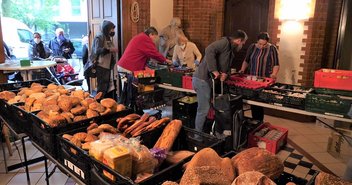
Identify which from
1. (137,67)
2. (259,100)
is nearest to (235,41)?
(259,100)

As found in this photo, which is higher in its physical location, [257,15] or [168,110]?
[257,15]

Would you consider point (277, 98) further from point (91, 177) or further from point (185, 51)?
point (185, 51)

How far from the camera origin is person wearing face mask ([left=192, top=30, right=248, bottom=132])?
133 inches

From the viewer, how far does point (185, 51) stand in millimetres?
5293

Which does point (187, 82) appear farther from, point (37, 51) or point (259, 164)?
point (37, 51)

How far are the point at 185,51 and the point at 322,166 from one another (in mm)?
3028

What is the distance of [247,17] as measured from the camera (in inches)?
217

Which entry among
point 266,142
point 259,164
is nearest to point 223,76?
point 266,142

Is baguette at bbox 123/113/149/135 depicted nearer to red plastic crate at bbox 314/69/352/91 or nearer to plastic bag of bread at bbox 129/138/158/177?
plastic bag of bread at bbox 129/138/158/177

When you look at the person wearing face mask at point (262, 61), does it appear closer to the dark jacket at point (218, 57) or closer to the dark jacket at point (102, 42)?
the dark jacket at point (218, 57)

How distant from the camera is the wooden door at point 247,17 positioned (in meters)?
5.34

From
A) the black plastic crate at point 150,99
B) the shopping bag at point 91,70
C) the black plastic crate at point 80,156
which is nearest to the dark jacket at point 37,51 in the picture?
the shopping bag at point 91,70

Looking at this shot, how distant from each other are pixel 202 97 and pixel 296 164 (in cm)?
135

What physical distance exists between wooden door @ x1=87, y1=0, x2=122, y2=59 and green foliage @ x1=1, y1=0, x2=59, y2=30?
868 centimetres
